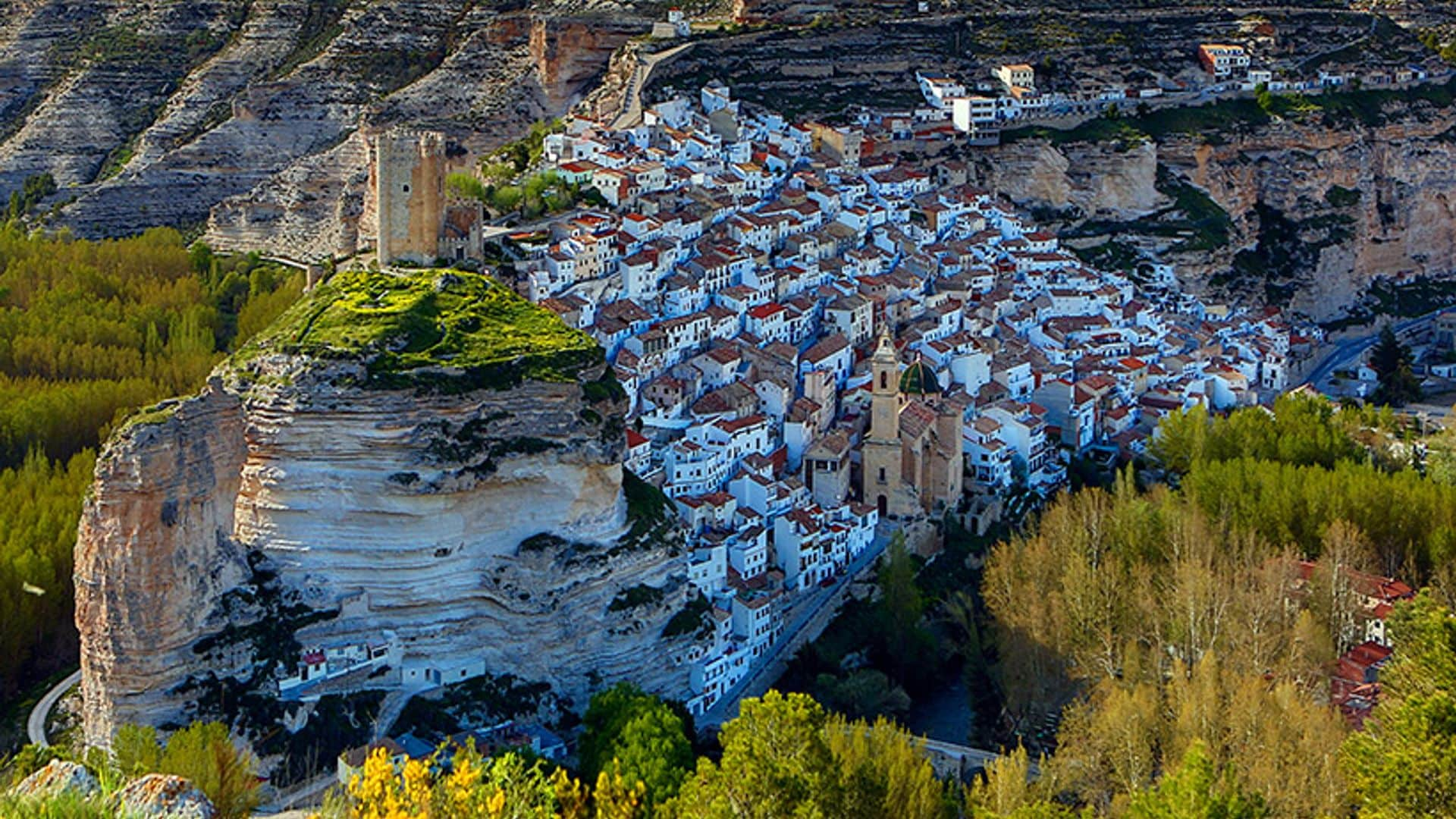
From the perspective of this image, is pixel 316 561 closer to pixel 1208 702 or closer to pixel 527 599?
pixel 527 599

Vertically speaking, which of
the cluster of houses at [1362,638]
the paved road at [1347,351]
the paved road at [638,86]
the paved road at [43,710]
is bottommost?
the paved road at [1347,351]

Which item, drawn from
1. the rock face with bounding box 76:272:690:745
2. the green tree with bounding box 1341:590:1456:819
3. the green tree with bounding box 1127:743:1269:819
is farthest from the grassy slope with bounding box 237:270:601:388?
the green tree with bounding box 1341:590:1456:819

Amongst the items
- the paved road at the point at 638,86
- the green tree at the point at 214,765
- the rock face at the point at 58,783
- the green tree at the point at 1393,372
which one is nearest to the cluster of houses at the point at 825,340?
the paved road at the point at 638,86

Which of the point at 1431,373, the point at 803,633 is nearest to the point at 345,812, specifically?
the point at 803,633

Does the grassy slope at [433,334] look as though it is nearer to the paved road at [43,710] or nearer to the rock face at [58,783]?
the paved road at [43,710]

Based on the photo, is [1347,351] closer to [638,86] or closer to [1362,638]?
[638,86]

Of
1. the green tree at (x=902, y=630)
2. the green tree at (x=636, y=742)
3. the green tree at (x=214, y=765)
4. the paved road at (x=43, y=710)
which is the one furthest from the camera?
the green tree at (x=902, y=630)

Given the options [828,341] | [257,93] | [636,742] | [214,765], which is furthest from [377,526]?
[257,93]
